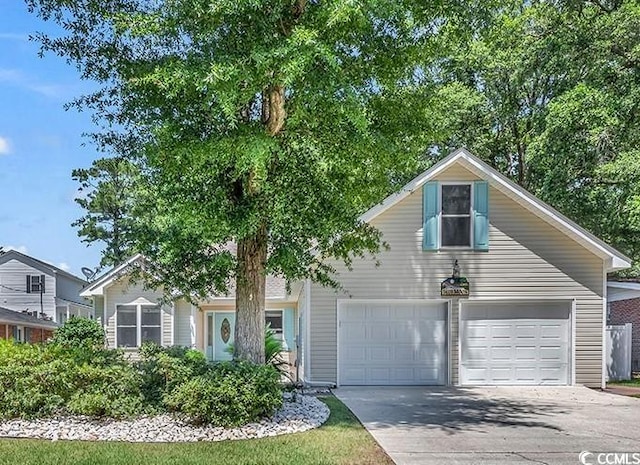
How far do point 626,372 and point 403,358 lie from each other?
7.55 meters

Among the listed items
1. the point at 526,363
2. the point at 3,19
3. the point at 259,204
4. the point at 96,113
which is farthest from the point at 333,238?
the point at 3,19

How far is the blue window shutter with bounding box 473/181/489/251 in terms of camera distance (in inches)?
521

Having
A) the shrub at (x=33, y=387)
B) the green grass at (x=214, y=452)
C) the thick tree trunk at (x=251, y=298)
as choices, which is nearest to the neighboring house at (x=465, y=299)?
the thick tree trunk at (x=251, y=298)

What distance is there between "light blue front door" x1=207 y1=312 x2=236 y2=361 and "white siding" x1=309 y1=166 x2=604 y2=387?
655 cm

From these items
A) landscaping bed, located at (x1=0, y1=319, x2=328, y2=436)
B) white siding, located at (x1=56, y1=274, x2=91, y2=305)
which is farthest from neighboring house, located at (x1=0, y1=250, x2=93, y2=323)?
landscaping bed, located at (x1=0, y1=319, x2=328, y2=436)

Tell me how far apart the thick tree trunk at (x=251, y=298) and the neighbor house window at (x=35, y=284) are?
27104mm

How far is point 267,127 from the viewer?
8508mm

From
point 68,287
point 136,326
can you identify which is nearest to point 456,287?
point 136,326

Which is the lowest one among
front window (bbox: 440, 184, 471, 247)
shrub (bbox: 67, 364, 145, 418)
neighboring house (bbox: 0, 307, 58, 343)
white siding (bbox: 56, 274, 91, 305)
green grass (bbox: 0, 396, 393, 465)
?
neighboring house (bbox: 0, 307, 58, 343)

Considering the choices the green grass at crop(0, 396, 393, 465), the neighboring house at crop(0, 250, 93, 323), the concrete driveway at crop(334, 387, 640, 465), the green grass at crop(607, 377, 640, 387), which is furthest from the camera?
the neighboring house at crop(0, 250, 93, 323)

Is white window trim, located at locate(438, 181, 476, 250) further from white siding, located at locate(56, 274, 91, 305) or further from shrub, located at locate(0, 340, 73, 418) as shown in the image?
white siding, located at locate(56, 274, 91, 305)

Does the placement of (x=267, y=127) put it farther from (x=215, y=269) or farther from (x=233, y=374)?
(x=233, y=374)

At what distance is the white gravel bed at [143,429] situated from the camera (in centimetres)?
→ 733

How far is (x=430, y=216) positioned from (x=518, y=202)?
208cm
